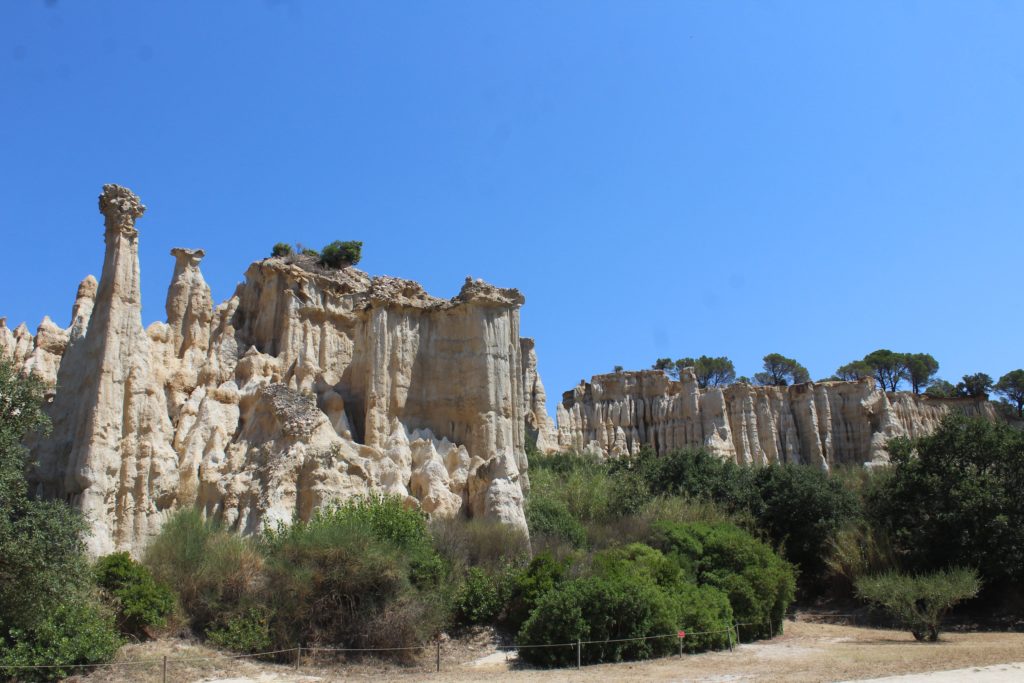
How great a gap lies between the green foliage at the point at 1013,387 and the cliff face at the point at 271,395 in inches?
2301

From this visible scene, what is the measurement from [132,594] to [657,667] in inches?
459

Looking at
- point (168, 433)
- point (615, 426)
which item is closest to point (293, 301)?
point (168, 433)

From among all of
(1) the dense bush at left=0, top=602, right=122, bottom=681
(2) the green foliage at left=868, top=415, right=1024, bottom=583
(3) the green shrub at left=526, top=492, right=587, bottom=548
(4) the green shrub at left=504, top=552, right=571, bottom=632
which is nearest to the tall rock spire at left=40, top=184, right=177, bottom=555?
(1) the dense bush at left=0, top=602, right=122, bottom=681

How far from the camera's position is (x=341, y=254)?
45281mm

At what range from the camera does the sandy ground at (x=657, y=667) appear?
1794 cm

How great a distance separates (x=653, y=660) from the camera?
2170 centimetres

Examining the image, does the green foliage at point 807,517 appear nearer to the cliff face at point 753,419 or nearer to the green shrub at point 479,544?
the green shrub at point 479,544

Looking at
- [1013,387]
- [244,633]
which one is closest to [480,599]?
[244,633]

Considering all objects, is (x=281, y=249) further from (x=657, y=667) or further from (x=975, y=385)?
(x=975, y=385)

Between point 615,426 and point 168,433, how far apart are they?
4264cm

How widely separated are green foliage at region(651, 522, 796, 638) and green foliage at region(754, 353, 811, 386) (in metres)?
66.1

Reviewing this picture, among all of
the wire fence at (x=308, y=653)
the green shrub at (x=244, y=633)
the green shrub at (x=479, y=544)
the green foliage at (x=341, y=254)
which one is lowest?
the wire fence at (x=308, y=653)

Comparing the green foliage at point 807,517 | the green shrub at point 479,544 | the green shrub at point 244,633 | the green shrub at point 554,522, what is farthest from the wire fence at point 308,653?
the green foliage at point 807,517

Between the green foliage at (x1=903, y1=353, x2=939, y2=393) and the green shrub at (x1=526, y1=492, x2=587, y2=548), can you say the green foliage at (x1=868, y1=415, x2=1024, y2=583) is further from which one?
the green foliage at (x1=903, y1=353, x2=939, y2=393)
